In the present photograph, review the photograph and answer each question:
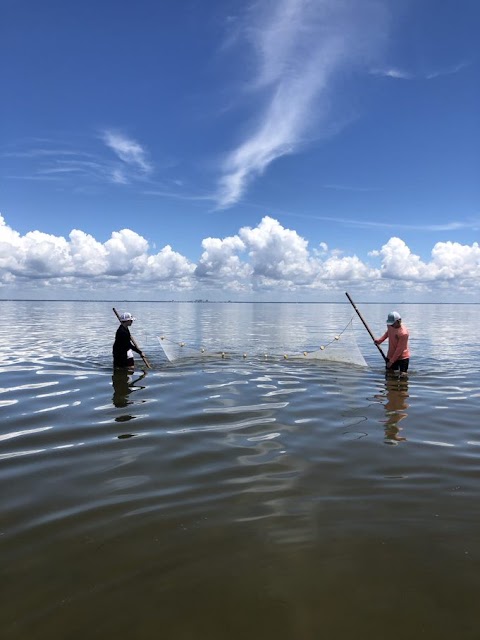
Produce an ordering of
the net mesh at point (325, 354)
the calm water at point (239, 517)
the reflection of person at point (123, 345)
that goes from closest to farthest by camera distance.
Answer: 1. the calm water at point (239, 517)
2. the reflection of person at point (123, 345)
3. the net mesh at point (325, 354)

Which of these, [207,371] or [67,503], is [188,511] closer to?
[67,503]

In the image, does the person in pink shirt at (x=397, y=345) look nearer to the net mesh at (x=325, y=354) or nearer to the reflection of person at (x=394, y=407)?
the reflection of person at (x=394, y=407)

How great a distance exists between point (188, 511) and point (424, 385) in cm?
1039

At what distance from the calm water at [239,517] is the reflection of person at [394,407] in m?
0.08

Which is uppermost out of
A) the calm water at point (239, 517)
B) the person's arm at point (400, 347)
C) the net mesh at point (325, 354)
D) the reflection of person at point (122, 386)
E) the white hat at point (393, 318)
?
the white hat at point (393, 318)

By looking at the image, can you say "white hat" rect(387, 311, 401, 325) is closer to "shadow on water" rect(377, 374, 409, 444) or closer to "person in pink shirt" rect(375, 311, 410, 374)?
"person in pink shirt" rect(375, 311, 410, 374)

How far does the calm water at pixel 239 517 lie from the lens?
362 cm

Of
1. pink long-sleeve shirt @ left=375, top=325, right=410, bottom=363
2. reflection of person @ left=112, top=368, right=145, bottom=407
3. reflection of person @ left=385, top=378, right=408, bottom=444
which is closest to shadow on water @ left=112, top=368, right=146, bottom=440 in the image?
reflection of person @ left=112, top=368, right=145, bottom=407

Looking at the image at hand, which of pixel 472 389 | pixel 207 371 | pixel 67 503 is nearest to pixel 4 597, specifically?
pixel 67 503

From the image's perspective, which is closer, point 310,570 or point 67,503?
point 310,570

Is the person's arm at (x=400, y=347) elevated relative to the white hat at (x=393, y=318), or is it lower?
lower

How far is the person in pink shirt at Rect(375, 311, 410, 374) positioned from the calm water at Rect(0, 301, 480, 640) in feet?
11.1

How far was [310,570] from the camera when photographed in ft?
13.7

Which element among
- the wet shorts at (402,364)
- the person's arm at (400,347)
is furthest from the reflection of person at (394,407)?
the person's arm at (400,347)
